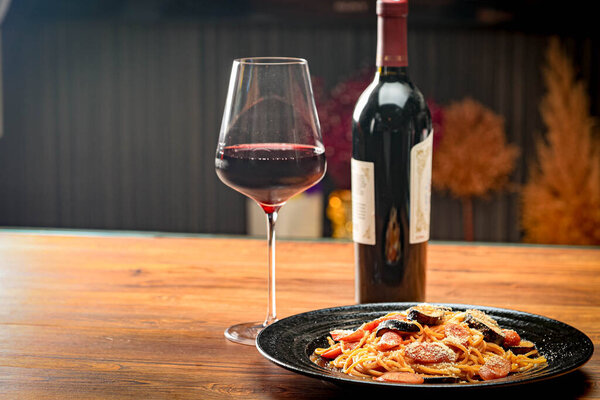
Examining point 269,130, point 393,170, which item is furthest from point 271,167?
point 393,170

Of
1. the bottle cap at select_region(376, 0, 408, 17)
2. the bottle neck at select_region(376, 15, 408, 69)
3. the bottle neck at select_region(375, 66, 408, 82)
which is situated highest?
the bottle cap at select_region(376, 0, 408, 17)

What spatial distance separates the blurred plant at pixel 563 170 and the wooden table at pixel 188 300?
71.4 inches

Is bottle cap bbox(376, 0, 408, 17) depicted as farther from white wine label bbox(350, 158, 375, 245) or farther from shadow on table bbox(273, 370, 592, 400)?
shadow on table bbox(273, 370, 592, 400)

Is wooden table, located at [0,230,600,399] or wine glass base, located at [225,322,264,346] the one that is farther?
wine glass base, located at [225,322,264,346]

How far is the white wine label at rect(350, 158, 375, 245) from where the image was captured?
0.89 metres

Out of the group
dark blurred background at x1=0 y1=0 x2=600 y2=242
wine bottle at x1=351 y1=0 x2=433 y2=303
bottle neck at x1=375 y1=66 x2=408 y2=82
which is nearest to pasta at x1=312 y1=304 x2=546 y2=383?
wine bottle at x1=351 y1=0 x2=433 y2=303

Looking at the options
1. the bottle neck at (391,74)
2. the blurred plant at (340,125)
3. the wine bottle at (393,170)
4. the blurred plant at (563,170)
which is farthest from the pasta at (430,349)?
the blurred plant at (563,170)

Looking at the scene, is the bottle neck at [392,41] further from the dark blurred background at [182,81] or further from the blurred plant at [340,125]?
the dark blurred background at [182,81]

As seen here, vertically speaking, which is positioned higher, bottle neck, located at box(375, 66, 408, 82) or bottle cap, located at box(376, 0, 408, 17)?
bottle cap, located at box(376, 0, 408, 17)

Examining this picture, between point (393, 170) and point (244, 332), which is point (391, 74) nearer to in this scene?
point (393, 170)

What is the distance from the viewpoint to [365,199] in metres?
0.90

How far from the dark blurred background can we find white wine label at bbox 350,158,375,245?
241 cm

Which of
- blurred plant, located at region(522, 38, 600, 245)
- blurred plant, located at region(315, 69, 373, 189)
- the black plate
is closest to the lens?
the black plate

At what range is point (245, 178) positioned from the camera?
83cm
